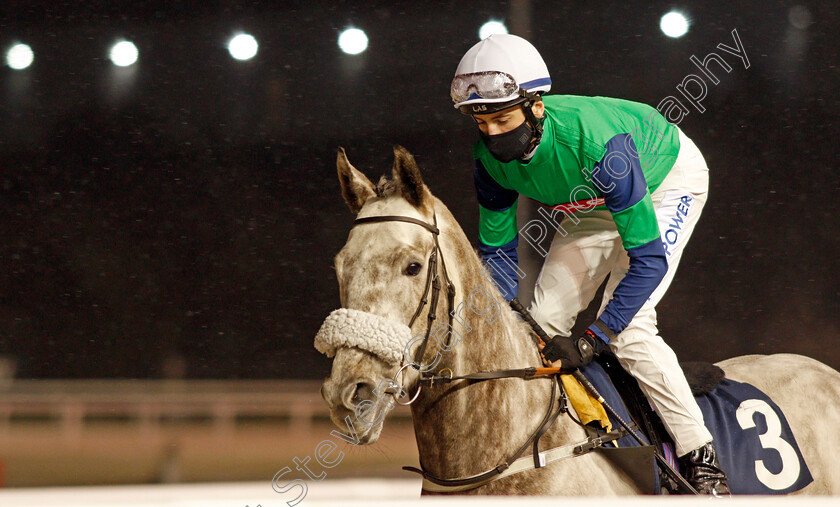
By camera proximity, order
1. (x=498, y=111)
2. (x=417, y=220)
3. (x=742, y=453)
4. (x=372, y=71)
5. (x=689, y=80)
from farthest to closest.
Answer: (x=372, y=71) → (x=689, y=80) → (x=742, y=453) → (x=498, y=111) → (x=417, y=220)

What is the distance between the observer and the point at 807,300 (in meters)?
3.70

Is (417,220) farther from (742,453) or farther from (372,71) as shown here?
(372,71)

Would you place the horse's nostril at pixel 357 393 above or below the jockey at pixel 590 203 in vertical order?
below

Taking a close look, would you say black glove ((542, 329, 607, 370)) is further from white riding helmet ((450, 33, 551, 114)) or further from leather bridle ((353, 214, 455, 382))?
white riding helmet ((450, 33, 551, 114))

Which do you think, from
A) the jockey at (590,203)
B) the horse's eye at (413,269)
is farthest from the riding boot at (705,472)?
the horse's eye at (413,269)

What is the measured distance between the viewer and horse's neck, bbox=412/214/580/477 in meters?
1.21

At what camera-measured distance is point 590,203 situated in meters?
1.53

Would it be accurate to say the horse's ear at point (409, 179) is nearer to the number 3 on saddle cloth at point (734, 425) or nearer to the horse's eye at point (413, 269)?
the horse's eye at point (413, 269)

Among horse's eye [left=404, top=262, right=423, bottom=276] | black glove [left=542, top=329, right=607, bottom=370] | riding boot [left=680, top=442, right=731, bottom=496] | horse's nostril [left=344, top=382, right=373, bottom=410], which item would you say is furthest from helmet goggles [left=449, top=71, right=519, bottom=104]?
riding boot [left=680, top=442, right=731, bottom=496]

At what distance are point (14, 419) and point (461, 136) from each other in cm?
282

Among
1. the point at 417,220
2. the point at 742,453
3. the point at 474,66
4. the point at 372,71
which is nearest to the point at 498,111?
the point at 474,66

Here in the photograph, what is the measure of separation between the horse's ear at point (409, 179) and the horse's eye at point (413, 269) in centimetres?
13

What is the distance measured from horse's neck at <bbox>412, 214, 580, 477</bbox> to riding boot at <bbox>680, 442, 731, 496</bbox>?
13.5 inches

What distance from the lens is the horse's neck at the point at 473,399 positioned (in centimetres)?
121
